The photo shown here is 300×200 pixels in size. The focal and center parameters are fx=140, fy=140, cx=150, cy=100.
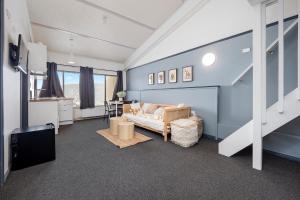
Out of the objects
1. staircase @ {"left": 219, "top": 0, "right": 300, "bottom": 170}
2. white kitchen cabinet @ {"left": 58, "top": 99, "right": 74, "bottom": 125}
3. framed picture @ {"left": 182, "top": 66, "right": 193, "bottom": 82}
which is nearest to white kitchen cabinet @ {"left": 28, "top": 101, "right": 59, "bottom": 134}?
white kitchen cabinet @ {"left": 58, "top": 99, "right": 74, "bottom": 125}

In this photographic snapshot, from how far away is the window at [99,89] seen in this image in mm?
6259

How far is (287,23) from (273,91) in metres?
1.11

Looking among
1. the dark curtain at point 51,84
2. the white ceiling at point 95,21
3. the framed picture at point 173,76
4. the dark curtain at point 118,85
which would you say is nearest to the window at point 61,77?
the dark curtain at point 51,84

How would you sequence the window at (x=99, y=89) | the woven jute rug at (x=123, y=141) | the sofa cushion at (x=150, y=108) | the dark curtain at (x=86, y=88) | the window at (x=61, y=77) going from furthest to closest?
the window at (x=99, y=89)
the dark curtain at (x=86, y=88)
the window at (x=61, y=77)
the sofa cushion at (x=150, y=108)
the woven jute rug at (x=123, y=141)

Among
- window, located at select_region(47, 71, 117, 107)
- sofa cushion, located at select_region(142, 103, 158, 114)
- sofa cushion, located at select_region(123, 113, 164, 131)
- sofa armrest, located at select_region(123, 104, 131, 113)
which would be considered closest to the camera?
sofa cushion, located at select_region(123, 113, 164, 131)

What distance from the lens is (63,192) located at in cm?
151

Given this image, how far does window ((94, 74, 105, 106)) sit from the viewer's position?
20.5 ft

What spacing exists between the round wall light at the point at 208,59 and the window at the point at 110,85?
4.37 meters

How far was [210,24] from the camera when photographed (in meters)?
3.22

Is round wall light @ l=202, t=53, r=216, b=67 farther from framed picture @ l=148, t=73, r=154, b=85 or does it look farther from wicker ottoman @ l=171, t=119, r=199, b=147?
framed picture @ l=148, t=73, r=154, b=85

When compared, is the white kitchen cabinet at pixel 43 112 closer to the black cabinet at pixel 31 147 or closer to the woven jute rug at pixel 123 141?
the woven jute rug at pixel 123 141

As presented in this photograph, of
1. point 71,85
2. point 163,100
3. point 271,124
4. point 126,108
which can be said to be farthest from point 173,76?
point 71,85

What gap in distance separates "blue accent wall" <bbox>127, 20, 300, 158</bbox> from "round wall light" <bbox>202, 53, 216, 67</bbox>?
0.09 meters

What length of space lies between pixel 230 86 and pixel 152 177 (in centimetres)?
241
